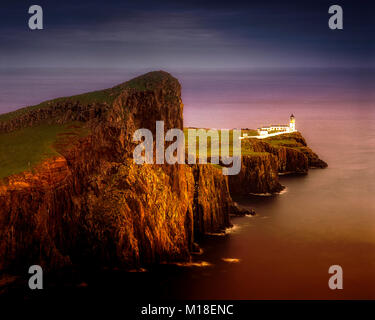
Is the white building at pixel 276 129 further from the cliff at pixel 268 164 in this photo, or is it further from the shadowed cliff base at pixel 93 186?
the shadowed cliff base at pixel 93 186

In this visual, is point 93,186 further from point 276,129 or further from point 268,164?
point 276,129

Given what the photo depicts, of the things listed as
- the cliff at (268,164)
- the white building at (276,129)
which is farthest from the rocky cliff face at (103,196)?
the white building at (276,129)

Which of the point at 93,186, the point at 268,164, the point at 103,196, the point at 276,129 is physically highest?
the point at 276,129

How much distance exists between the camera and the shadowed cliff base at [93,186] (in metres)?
35.9

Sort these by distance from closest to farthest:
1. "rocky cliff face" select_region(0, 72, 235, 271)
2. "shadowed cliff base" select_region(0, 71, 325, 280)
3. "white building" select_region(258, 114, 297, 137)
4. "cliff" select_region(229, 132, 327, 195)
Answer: "rocky cliff face" select_region(0, 72, 235, 271), "shadowed cliff base" select_region(0, 71, 325, 280), "cliff" select_region(229, 132, 327, 195), "white building" select_region(258, 114, 297, 137)

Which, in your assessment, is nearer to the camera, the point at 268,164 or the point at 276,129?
the point at 268,164

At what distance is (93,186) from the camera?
39.9 m

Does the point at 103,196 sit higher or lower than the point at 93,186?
lower

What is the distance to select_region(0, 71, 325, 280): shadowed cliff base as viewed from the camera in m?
35.9

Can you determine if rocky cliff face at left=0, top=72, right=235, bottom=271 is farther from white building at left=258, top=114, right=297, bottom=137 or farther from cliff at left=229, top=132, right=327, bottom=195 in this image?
white building at left=258, top=114, right=297, bottom=137

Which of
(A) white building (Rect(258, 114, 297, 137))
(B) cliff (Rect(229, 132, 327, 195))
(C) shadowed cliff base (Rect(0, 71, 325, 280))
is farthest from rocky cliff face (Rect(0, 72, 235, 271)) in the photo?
(A) white building (Rect(258, 114, 297, 137))

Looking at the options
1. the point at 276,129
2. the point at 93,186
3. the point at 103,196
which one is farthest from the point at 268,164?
the point at 276,129
